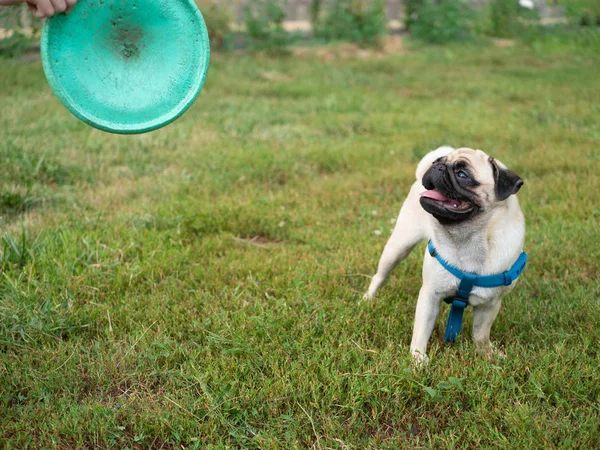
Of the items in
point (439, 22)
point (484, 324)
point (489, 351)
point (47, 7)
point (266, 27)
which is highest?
point (47, 7)

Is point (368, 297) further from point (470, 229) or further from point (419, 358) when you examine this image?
point (470, 229)

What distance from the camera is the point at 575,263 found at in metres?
4.14

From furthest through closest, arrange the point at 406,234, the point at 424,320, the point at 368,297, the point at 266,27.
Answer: the point at 266,27, the point at 368,297, the point at 406,234, the point at 424,320

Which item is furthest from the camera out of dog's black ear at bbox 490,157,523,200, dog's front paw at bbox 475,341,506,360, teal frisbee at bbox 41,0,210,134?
dog's front paw at bbox 475,341,506,360

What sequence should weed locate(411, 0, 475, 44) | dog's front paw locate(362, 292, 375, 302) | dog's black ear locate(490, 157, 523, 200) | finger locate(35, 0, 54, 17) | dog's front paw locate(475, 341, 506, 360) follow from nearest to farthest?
finger locate(35, 0, 54, 17)
dog's black ear locate(490, 157, 523, 200)
dog's front paw locate(475, 341, 506, 360)
dog's front paw locate(362, 292, 375, 302)
weed locate(411, 0, 475, 44)

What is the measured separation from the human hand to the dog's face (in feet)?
5.97

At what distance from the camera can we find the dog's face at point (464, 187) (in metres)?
2.90

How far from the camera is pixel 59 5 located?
2.73m

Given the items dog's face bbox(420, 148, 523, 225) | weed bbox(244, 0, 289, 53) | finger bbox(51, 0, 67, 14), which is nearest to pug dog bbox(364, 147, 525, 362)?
dog's face bbox(420, 148, 523, 225)

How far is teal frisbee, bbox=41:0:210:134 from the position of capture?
2990mm

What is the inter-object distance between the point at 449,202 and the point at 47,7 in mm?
1982

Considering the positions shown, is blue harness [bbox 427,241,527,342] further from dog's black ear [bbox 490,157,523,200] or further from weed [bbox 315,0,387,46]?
weed [bbox 315,0,387,46]

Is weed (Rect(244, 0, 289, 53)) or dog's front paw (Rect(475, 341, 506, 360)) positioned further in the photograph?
weed (Rect(244, 0, 289, 53))

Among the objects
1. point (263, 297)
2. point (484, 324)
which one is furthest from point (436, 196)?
point (263, 297)
